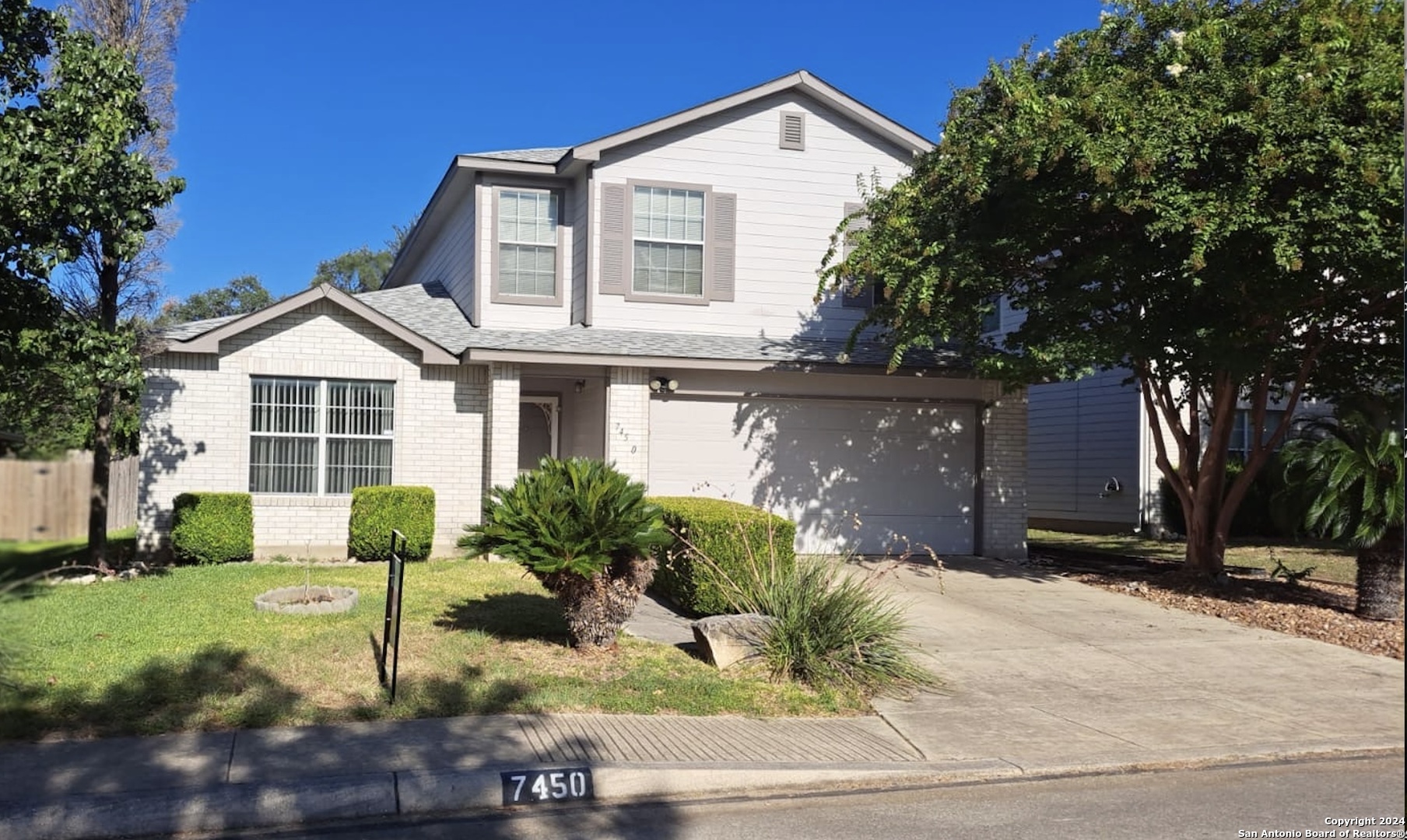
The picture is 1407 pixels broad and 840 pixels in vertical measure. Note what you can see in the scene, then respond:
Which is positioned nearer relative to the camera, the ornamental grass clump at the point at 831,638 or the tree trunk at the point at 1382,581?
the ornamental grass clump at the point at 831,638

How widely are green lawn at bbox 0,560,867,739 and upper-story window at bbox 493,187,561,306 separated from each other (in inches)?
255

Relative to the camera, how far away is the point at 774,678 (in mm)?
8594

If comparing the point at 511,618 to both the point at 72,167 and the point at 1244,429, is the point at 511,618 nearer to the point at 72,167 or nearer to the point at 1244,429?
the point at 72,167

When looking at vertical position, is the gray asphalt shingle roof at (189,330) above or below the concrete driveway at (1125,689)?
above

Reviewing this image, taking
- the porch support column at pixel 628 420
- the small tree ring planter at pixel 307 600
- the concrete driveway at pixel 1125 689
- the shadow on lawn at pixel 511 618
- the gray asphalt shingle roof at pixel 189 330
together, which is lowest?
the concrete driveway at pixel 1125 689

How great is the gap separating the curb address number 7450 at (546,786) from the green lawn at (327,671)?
1.41 m

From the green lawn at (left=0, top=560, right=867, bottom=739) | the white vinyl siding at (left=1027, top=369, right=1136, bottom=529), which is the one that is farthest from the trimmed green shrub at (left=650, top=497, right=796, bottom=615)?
the white vinyl siding at (left=1027, top=369, right=1136, bottom=529)

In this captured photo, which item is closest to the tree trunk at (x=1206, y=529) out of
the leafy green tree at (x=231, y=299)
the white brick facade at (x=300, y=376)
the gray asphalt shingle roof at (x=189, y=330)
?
the white brick facade at (x=300, y=376)

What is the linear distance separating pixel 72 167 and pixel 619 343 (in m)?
7.22

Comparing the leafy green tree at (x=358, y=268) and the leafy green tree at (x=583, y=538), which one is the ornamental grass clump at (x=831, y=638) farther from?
the leafy green tree at (x=358, y=268)

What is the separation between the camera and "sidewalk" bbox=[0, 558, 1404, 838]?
5.67 meters

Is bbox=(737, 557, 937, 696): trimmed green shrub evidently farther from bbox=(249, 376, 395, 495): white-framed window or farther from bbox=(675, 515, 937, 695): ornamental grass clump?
bbox=(249, 376, 395, 495): white-framed window

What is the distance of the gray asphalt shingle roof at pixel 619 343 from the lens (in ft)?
48.9

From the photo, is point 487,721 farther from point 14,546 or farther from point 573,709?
point 14,546
